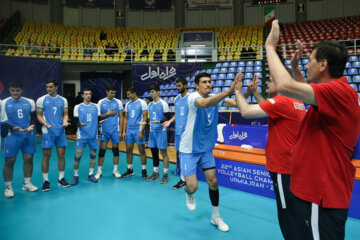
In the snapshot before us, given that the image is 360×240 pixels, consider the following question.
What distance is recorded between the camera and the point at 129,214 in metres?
3.85

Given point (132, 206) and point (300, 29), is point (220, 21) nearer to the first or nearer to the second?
point (300, 29)

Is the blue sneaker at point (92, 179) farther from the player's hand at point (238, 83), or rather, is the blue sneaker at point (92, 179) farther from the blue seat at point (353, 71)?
the blue seat at point (353, 71)

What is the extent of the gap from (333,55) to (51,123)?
5076 mm

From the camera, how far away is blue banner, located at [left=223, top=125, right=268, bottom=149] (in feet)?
18.7

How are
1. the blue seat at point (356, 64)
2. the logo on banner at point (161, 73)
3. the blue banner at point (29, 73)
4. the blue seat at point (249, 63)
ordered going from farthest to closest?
the logo on banner at point (161, 73)
the blue seat at point (249, 63)
the blue banner at point (29, 73)
the blue seat at point (356, 64)

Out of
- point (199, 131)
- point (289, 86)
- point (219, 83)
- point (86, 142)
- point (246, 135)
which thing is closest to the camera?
point (289, 86)

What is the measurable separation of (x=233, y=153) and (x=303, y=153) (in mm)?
3870

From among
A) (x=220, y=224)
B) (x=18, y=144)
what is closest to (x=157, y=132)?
(x=18, y=144)

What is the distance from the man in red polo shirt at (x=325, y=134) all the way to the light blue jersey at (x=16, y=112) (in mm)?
4680

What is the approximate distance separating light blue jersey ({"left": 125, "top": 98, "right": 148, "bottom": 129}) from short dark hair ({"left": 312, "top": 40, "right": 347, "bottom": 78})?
5.00 meters

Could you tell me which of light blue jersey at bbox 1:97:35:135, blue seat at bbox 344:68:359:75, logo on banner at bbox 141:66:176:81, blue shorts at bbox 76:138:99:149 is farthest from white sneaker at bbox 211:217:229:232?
logo on banner at bbox 141:66:176:81

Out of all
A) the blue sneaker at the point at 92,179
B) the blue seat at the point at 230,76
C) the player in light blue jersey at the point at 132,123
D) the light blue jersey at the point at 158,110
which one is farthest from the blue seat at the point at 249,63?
the blue sneaker at the point at 92,179

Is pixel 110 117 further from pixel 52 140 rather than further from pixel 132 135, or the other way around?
pixel 52 140

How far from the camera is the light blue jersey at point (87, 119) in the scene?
18.4 feet
